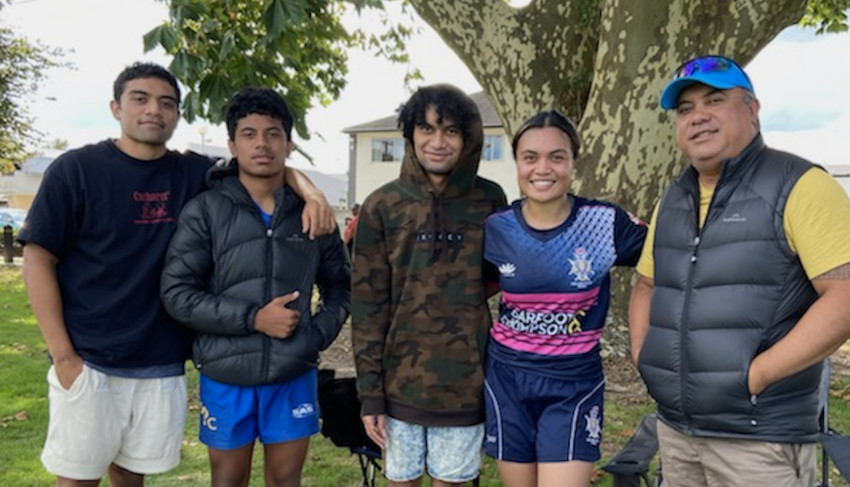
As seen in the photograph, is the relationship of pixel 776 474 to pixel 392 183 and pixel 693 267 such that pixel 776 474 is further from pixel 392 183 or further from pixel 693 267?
pixel 392 183

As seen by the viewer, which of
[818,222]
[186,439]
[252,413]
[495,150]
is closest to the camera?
[818,222]

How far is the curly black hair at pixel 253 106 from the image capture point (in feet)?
9.79

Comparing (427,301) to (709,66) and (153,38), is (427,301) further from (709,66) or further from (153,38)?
(153,38)

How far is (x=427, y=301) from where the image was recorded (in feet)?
8.98

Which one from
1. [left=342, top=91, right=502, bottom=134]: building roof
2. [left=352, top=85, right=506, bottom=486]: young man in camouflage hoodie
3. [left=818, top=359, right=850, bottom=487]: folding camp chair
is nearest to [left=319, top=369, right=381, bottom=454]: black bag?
[left=352, top=85, right=506, bottom=486]: young man in camouflage hoodie

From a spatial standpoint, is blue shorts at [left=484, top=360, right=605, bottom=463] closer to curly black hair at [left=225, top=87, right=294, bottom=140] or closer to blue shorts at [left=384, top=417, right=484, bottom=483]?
blue shorts at [left=384, top=417, right=484, bottom=483]

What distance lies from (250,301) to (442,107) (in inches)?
46.5

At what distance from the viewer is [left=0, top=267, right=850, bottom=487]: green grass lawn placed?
14.1 ft

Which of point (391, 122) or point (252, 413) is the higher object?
point (391, 122)

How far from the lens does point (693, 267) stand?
2355 millimetres

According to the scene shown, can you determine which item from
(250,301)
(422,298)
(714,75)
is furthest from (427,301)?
(714,75)

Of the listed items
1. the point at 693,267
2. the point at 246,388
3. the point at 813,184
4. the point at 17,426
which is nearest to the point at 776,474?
the point at 693,267

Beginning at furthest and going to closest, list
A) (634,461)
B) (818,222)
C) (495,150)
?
(495,150), (634,461), (818,222)

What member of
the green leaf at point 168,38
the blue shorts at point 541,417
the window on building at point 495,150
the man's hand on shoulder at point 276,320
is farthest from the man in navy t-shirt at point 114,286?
the window on building at point 495,150
